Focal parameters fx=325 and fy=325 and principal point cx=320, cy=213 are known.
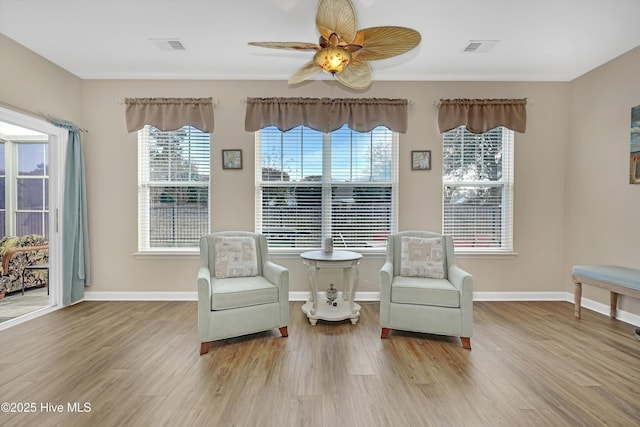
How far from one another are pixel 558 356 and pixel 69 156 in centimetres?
539

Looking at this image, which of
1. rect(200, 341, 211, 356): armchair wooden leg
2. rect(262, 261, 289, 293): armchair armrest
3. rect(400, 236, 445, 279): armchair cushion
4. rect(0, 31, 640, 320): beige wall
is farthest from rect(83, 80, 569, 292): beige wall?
rect(200, 341, 211, 356): armchair wooden leg

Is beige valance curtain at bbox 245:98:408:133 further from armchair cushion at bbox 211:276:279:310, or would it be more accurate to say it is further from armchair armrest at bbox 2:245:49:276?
armchair armrest at bbox 2:245:49:276

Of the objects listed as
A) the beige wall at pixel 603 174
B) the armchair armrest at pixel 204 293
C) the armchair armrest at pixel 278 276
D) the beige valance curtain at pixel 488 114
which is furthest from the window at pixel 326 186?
the beige wall at pixel 603 174

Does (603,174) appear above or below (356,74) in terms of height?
below

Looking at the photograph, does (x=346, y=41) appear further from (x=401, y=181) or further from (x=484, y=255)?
(x=484, y=255)

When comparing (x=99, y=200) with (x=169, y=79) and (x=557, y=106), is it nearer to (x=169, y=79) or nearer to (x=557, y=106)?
(x=169, y=79)

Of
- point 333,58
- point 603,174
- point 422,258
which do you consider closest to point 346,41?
point 333,58

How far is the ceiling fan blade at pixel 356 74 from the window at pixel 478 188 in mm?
1820

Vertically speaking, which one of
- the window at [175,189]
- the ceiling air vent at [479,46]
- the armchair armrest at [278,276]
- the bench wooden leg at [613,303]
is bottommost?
the bench wooden leg at [613,303]

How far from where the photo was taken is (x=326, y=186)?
4.21 meters

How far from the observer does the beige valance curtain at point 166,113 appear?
4047 millimetres

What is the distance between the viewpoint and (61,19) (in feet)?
9.50

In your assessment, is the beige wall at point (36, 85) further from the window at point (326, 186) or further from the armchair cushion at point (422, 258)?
the armchair cushion at point (422, 258)

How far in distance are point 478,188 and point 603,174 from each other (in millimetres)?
1282
